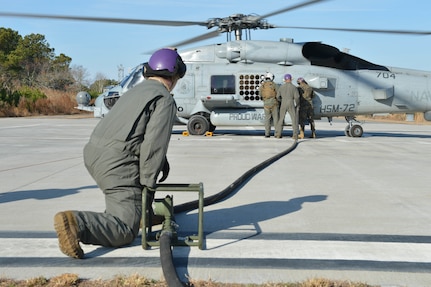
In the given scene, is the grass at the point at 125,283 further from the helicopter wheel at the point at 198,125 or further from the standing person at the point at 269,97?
the helicopter wheel at the point at 198,125

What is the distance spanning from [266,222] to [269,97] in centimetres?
990

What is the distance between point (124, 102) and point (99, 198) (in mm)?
2181

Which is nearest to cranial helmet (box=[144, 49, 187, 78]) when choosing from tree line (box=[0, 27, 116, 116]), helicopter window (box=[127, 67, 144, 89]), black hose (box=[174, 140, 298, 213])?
black hose (box=[174, 140, 298, 213])

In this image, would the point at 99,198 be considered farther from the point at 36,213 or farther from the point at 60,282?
the point at 60,282

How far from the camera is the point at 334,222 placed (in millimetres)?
4605

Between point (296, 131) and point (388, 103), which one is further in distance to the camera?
point (388, 103)

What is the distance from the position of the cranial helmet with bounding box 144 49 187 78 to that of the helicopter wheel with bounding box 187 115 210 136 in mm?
11354

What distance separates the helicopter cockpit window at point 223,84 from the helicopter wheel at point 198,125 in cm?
104

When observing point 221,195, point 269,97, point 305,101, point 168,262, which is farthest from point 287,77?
point 168,262

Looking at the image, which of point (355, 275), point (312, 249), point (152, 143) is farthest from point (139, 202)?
point (355, 275)

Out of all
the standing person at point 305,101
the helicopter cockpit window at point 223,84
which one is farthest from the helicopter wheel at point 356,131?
the helicopter cockpit window at point 223,84

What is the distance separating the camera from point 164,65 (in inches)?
150

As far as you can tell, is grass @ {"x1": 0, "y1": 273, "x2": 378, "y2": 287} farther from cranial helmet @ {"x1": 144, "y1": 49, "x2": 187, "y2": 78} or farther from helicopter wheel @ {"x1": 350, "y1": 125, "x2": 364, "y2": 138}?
helicopter wheel @ {"x1": 350, "y1": 125, "x2": 364, "y2": 138}

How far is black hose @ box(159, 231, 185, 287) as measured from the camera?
9.13 feet
